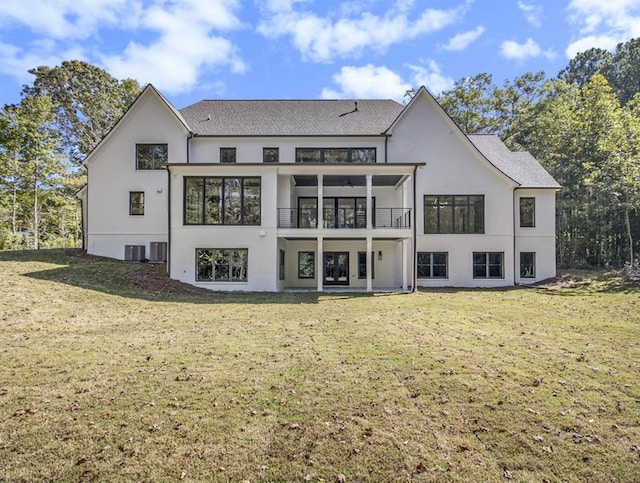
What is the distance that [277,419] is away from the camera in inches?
178

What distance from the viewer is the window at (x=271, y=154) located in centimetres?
2201

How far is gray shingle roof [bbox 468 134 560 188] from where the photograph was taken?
22.0 meters

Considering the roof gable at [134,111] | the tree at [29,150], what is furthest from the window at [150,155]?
the tree at [29,150]

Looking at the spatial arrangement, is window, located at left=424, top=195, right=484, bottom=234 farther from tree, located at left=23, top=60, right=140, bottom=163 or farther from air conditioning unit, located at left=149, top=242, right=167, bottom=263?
tree, located at left=23, top=60, right=140, bottom=163

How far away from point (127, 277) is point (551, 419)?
1615 centimetres

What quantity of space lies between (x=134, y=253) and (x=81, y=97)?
21.8 metres

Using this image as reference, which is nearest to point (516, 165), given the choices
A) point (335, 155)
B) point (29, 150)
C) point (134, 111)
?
point (335, 155)

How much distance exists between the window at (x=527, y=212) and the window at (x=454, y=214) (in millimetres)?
2714

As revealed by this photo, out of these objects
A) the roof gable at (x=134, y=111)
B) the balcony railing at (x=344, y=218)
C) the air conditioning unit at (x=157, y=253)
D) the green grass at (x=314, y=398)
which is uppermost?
the roof gable at (x=134, y=111)

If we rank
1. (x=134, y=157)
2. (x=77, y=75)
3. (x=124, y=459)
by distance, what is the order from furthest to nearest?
(x=77, y=75) → (x=134, y=157) → (x=124, y=459)

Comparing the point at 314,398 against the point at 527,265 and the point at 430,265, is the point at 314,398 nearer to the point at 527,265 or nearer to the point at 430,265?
the point at 430,265

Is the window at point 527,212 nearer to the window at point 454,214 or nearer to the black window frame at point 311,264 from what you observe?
the window at point 454,214

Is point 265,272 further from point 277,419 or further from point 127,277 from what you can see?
point 277,419

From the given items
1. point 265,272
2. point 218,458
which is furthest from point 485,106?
point 218,458
